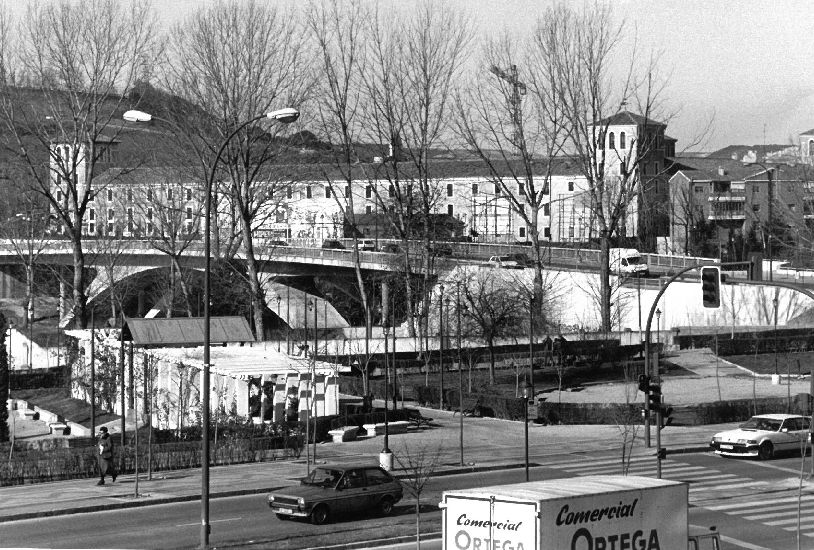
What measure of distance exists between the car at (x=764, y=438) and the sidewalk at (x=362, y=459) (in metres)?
2.13

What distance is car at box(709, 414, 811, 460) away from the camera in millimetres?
41438

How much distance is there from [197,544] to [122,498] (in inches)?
304

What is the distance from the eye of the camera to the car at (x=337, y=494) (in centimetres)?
2953

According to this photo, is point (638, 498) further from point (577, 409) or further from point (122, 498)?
point (577, 409)

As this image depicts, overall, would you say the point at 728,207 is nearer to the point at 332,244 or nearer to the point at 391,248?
the point at 332,244

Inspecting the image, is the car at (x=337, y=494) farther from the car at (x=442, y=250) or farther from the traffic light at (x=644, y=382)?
the car at (x=442, y=250)

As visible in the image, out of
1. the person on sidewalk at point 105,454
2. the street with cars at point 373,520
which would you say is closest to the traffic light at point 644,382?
the street with cars at point 373,520

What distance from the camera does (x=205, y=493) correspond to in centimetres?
2622

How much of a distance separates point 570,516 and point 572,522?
0.11 meters

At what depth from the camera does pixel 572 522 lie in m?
17.7

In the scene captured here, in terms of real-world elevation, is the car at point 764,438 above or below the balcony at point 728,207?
below

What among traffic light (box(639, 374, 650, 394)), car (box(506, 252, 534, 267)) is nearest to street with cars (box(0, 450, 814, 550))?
traffic light (box(639, 374, 650, 394))

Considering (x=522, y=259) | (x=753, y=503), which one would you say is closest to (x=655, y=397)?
(x=753, y=503)

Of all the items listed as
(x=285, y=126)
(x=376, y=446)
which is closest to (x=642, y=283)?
(x=285, y=126)
